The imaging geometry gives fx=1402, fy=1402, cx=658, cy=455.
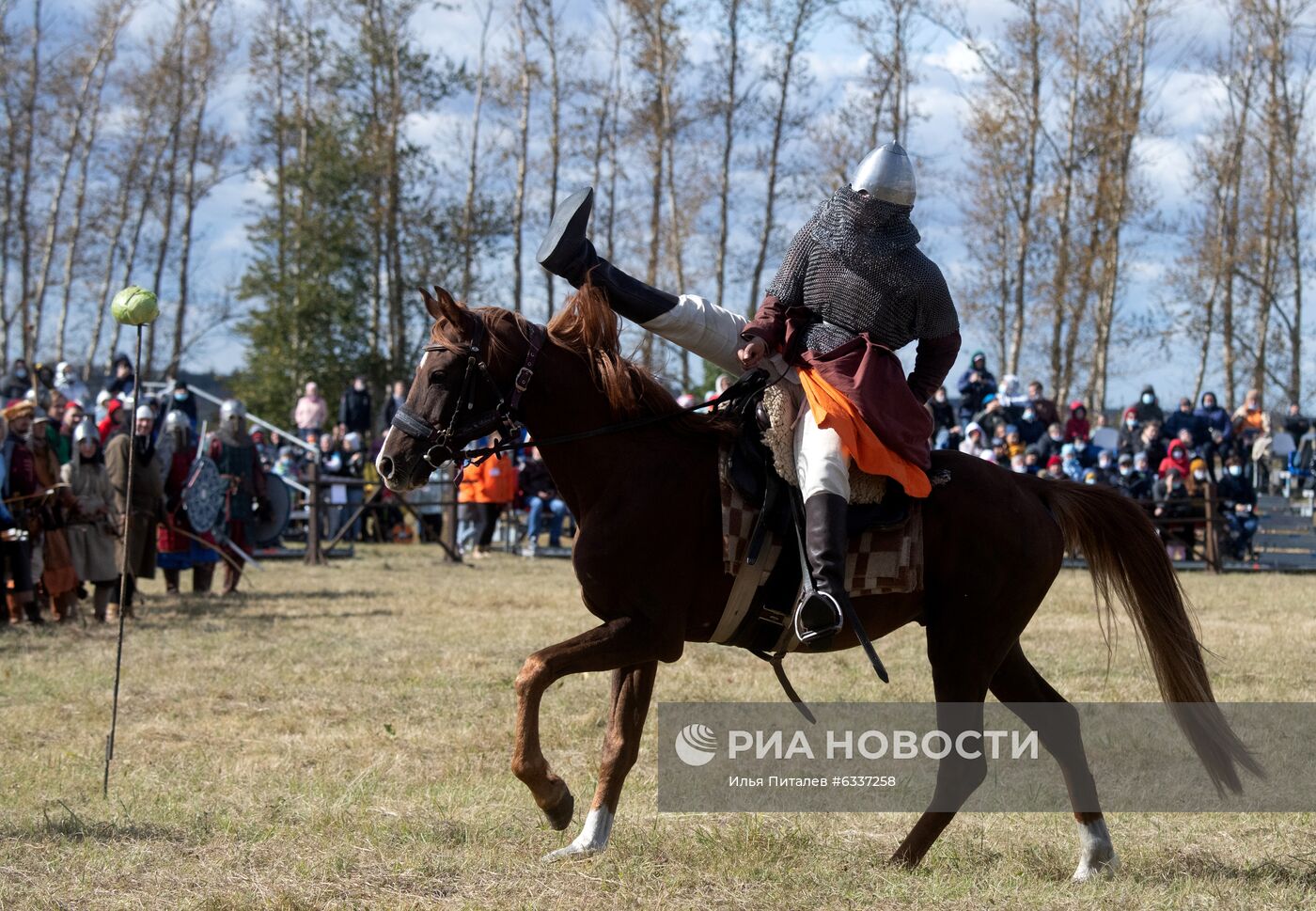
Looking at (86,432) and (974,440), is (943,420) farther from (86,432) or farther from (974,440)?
(86,432)

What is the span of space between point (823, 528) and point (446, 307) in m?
1.58

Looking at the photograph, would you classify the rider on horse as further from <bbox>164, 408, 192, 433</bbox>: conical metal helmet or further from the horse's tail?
<bbox>164, 408, 192, 433</bbox>: conical metal helmet

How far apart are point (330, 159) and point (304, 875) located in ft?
95.7

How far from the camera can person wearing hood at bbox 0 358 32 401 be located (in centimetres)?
1792

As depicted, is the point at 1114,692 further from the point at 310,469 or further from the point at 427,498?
the point at 310,469

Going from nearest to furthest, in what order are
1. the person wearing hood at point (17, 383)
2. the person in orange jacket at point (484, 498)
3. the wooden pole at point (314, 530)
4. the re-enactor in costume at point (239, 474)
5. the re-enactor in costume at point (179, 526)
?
the re-enactor in costume at point (179, 526)
the re-enactor in costume at point (239, 474)
the person wearing hood at point (17, 383)
the wooden pole at point (314, 530)
the person in orange jacket at point (484, 498)

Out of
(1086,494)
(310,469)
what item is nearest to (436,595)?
(310,469)

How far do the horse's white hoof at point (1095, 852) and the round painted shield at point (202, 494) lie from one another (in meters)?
10.8

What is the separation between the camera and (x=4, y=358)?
30406mm

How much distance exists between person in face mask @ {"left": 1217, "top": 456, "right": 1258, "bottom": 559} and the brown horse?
586 inches

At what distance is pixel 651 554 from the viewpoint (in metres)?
5.03

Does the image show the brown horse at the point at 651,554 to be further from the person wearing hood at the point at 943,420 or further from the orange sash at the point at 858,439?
the person wearing hood at the point at 943,420

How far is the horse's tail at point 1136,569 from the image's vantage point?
5.67m

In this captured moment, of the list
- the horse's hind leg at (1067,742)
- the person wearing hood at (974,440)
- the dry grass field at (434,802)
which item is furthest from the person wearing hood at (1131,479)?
the horse's hind leg at (1067,742)
